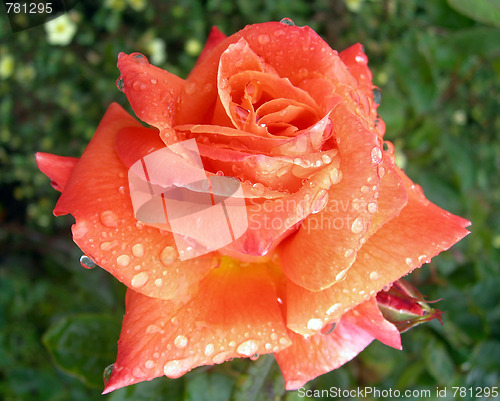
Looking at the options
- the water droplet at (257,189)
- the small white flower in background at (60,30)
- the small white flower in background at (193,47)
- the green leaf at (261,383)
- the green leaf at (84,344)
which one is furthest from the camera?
the small white flower in background at (193,47)

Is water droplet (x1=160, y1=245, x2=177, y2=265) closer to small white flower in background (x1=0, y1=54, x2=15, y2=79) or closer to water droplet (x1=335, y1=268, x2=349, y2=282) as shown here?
water droplet (x1=335, y1=268, x2=349, y2=282)

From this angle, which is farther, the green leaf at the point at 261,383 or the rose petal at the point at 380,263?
the green leaf at the point at 261,383

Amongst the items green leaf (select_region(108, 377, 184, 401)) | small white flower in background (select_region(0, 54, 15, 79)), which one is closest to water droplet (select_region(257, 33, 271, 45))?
green leaf (select_region(108, 377, 184, 401))

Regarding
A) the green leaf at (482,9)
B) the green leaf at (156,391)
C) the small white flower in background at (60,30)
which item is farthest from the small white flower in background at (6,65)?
the green leaf at (482,9)

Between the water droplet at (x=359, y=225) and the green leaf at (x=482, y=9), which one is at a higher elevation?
the green leaf at (x=482, y=9)

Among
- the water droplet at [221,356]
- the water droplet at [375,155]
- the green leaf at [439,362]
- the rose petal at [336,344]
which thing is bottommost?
the green leaf at [439,362]

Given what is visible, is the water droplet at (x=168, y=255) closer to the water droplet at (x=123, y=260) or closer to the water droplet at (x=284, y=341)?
the water droplet at (x=123, y=260)
